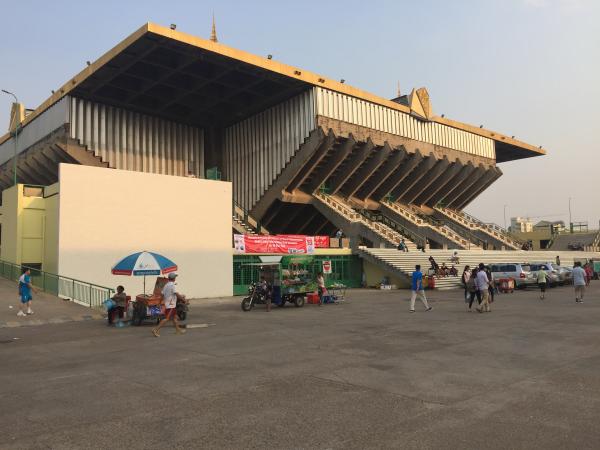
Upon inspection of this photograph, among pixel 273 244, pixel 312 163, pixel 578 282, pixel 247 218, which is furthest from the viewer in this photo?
pixel 247 218

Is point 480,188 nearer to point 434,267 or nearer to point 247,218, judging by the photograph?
point 247,218

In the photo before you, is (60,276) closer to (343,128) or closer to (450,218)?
(343,128)

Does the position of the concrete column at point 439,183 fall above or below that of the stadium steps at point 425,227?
above

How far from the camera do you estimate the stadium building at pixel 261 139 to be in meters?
39.0

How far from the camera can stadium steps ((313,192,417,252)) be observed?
39.4 metres

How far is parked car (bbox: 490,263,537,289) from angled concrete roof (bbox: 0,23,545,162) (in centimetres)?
2148

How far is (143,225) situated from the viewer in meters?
24.7

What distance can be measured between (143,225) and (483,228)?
44472mm

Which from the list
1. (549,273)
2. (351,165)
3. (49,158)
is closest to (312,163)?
(351,165)

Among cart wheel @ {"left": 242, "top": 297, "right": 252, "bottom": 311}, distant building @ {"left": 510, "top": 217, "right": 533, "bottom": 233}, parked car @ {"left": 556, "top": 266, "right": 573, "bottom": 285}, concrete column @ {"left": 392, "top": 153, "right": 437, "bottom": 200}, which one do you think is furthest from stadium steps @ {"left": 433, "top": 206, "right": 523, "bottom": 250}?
distant building @ {"left": 510, "top": 217, "right": 533, "bottom": 233}

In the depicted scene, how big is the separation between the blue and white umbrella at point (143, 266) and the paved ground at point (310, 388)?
3314 millimetres

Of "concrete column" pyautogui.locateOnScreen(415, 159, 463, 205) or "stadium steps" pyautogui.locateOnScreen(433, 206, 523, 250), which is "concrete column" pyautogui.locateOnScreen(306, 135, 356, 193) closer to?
"concrete column" pyautogui.locateOnScreen(415, 159, 463, 205)

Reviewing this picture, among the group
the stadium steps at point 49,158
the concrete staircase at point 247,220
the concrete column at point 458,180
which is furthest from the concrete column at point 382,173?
the stadium steps at point 49,158

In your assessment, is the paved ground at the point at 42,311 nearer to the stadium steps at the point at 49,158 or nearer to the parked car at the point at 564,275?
the stadium steps at the point at 49,158
